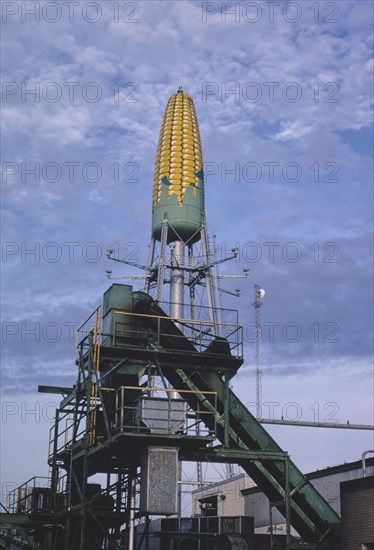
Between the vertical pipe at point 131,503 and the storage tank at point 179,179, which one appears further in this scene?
the storage tank at point 179,179

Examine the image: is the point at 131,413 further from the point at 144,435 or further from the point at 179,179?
the point at 179,179

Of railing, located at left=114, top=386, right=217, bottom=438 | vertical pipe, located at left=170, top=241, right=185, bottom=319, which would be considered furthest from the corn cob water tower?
vertical pipe, located at left=170, top=241, right=185, bottom=319

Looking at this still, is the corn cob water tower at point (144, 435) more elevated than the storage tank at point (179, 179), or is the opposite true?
the storage tank at point (179, 179)

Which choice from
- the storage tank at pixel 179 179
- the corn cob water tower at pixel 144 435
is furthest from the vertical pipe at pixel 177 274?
the corn cob water tower at pixel 144 435

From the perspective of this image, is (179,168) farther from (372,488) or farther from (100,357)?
(372,488)

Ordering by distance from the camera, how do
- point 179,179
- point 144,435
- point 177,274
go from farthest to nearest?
1. point 179,179
2. point 177,274
3. point 144,435

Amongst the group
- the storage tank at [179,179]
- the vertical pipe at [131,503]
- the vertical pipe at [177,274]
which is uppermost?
the storage tank at [179,179]

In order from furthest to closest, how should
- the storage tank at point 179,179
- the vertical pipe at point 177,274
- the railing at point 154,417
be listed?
the storage tank at point 179,179, the vertical pipe at point 177,274, the railing at point 154,417

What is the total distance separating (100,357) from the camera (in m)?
30.7

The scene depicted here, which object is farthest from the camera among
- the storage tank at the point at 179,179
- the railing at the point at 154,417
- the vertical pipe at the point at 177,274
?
the storage tank at the point at 179,179

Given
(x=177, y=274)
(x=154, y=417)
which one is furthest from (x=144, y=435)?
(x=177, y=274)

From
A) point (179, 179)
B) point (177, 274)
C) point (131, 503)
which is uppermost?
point (179, 179)

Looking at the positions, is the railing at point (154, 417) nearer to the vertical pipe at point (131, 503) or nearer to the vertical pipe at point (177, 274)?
the vertical pipe at point (131, 503)

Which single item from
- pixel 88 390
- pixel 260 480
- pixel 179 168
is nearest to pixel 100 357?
pixel 88 390
